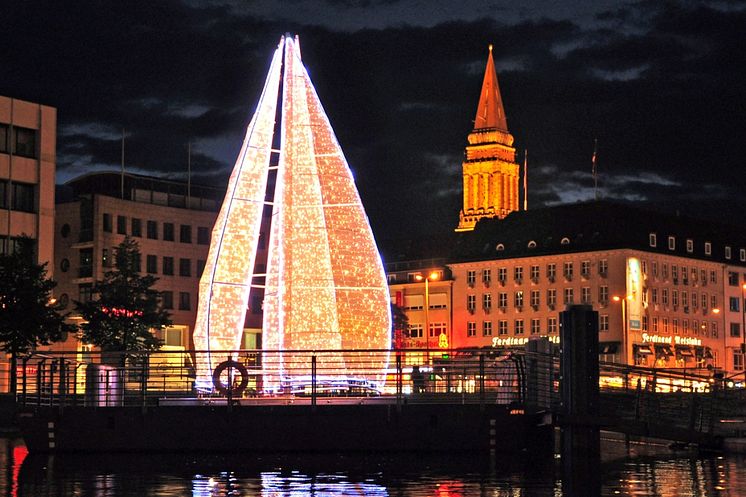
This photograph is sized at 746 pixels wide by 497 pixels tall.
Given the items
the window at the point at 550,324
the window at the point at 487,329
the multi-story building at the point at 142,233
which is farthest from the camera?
the window at the point at 487,329

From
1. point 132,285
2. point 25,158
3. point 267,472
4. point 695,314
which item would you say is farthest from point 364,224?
point 695,314

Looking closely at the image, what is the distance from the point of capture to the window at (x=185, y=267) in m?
131

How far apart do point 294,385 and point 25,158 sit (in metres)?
56.1

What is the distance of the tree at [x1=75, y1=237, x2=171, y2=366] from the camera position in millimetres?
88438

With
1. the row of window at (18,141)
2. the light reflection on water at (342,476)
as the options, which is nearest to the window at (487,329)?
the row of window at (18,141)

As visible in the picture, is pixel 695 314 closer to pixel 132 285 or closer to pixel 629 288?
pixel 629 288

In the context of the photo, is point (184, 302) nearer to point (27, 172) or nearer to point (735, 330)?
point (27, 172)

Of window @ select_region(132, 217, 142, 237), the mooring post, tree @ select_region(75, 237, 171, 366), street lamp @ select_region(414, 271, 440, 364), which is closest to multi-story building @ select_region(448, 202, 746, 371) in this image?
street lamp @ select_region(414, 271, 440, 364)

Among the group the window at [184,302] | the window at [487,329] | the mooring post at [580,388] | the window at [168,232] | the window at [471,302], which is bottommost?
the mooring post at [580,388]

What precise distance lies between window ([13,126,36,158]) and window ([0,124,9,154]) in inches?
27.8

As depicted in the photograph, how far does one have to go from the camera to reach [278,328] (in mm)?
48469

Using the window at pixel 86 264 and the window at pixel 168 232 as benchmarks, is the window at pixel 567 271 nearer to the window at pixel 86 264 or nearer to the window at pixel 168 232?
the window at pixel 168 232

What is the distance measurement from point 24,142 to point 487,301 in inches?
2951

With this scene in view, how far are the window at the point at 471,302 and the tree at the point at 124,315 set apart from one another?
76.2 m
